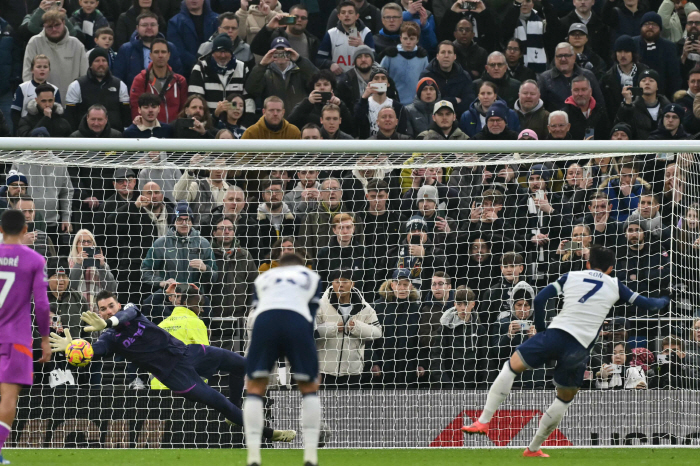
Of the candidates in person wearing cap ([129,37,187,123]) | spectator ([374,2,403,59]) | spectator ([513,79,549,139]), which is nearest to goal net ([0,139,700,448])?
spectator ([513,79,549,139])

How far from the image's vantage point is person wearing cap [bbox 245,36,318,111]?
13656 mm

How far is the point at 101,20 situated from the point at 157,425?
6640 millimetres

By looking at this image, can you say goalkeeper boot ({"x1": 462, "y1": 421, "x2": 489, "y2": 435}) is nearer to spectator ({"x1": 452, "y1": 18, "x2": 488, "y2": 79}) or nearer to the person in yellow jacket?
the person in yellow jacket

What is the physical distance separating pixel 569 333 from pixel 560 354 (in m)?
0.20

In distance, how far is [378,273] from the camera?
1141 cm

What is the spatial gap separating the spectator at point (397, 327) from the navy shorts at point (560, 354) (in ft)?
5.82

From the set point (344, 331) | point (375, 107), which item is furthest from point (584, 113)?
point (344, 331)

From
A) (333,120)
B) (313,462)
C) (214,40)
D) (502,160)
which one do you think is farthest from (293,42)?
(313,462)

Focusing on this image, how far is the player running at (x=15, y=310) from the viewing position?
26.7 ft

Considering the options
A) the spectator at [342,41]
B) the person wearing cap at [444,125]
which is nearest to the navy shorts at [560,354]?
the person wearing cap at [444,125]

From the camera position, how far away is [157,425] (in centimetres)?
1059

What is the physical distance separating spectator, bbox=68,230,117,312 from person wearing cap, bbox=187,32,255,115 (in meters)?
3.24

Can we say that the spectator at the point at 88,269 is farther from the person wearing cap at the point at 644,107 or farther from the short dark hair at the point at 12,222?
the person wearing cap at the point at 644,107

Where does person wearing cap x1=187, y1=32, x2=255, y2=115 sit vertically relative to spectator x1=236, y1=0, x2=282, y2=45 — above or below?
below
